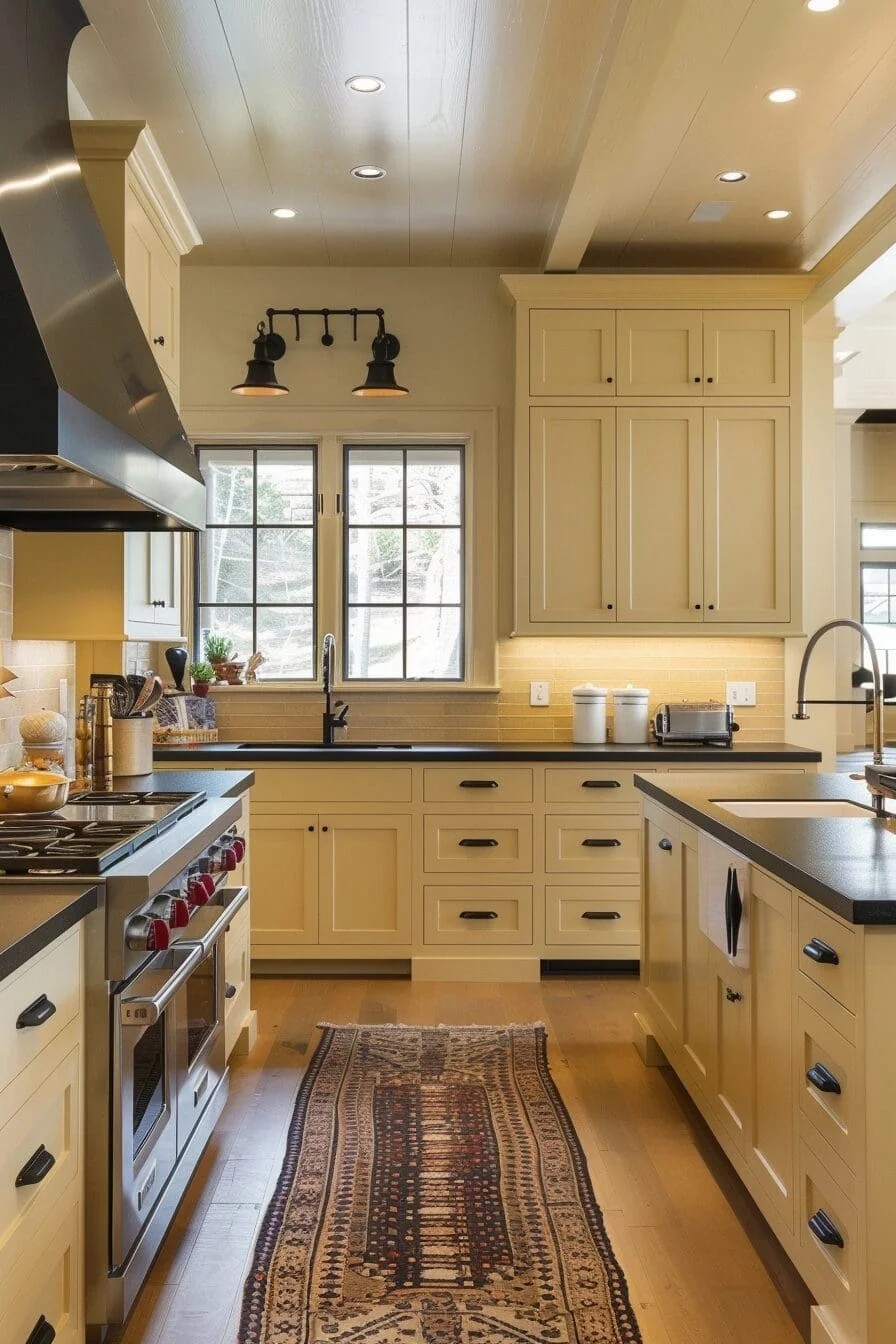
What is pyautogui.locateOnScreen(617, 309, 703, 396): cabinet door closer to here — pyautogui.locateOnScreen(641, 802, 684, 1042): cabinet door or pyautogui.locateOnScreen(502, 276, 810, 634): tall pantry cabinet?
pyautogui.locateOnScreen(502, 276, 810, 634): tall pantry cabinet

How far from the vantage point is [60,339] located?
2211 mm

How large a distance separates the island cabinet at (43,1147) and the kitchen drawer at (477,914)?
2717 millimetres

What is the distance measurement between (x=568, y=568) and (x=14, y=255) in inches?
126

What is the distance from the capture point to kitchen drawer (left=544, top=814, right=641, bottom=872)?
4.74 meters

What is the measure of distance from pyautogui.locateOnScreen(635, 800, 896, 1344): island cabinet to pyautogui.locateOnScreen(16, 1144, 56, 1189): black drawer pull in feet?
4.11

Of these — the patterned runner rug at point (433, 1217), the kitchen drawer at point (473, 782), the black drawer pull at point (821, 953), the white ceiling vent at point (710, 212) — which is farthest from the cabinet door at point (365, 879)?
the black drawer pull at point (821, 953)

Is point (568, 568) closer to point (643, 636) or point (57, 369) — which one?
point (643, 636)

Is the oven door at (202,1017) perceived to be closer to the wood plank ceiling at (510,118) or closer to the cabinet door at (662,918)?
the cabinet door at (662,918)

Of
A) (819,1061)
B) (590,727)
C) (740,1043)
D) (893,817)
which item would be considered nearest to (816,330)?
(590,727)

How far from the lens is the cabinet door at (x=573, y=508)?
4.97 metres

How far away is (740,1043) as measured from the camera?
269 centimetres

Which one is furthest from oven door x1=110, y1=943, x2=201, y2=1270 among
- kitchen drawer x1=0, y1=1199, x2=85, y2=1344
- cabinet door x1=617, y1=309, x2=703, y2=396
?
cabinet door x1=617, y1=309, x2=703, y2=396

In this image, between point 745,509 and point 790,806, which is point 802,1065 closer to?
point 790,806

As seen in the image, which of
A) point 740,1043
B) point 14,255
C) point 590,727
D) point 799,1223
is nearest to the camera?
point 14,255
